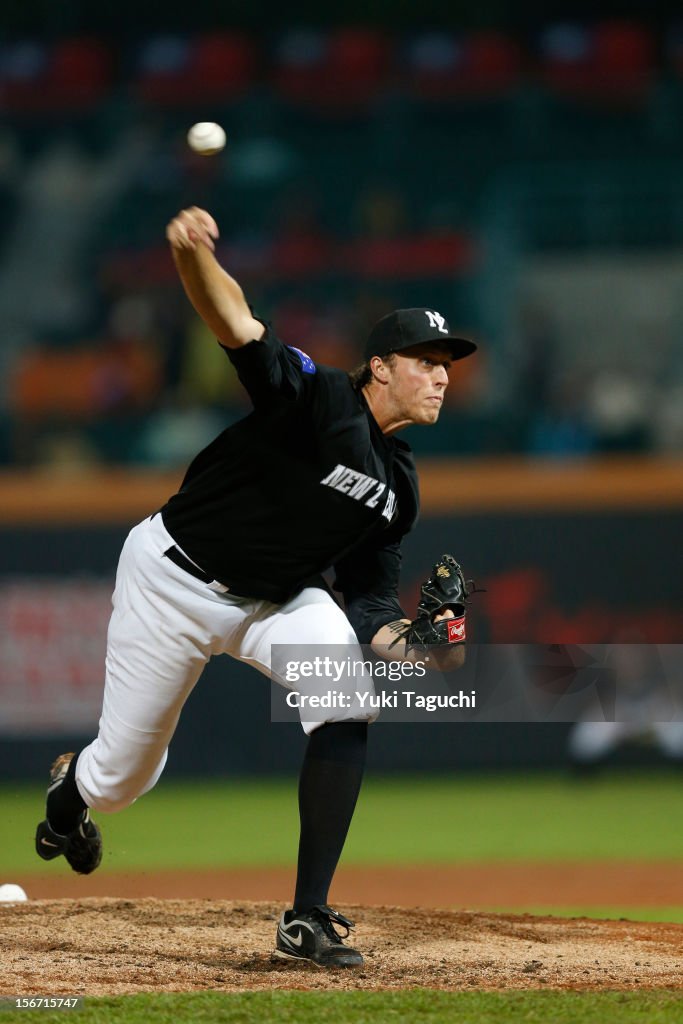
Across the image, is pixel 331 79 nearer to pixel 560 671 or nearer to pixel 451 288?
pixel 451 288

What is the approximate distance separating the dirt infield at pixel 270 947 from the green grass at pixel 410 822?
7.66 feet

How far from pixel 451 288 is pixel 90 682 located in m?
4.66

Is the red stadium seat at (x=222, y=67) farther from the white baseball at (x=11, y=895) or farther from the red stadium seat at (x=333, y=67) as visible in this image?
the white baseball at (x=11, y=895)

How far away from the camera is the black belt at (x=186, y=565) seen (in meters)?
4.02

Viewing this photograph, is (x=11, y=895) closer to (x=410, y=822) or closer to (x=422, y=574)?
(x=410, y=822)

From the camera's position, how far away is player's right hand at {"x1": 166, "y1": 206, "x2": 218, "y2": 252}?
136 inches

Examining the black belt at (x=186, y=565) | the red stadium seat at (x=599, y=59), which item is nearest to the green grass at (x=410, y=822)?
the black belt at (x=186, y=565)

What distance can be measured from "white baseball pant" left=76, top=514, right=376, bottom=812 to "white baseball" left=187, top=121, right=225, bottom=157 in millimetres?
1031

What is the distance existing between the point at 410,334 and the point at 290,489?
1.71ft

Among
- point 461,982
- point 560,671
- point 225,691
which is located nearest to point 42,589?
point 225,691

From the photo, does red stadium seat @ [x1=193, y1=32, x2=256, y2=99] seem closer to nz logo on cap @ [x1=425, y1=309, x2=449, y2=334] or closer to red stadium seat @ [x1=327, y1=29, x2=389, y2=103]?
red stadium seat @ [x1=327, y1=29, x2=389, y2=103]

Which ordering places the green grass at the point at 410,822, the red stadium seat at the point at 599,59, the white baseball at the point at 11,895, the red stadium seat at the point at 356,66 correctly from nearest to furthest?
the white baseball at the point at 11,895 → the green grass at the point at 410,822 → the red stadium seat at the point at 599,59 → the red stadium seat at the point at 356,66

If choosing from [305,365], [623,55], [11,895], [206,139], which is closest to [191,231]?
[206,139]

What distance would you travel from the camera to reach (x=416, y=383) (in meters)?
4.00
